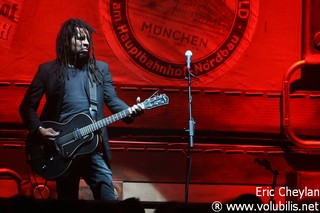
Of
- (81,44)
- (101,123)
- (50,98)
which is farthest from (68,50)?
(101,123)

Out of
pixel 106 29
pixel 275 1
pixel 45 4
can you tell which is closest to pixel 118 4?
pixel 106 29

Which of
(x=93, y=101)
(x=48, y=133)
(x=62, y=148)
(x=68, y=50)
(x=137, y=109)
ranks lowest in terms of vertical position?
(x=62, y=148)

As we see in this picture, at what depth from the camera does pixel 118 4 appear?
8523 millimetres

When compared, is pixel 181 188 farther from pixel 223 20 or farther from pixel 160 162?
pixel 223 20

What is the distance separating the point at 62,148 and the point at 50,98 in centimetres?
58

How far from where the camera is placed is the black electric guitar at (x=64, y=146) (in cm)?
690

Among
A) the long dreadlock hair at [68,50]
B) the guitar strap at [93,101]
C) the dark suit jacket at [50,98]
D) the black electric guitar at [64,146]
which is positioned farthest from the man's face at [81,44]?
the black electric guitar at [64,146]

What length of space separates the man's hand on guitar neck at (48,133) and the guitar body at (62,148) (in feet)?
0.13

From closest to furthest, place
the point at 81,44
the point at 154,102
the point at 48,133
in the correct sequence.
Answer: the point at 48,133, the point at 81,44, the point at 154,102

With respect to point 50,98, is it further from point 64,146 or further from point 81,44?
point 81,44

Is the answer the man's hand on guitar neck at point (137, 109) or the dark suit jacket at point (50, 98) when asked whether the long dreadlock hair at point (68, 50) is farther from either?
the man's hand on guitar neck at point (137, 109)

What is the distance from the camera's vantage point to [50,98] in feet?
23.2

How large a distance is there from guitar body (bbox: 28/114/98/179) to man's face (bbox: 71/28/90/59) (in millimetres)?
717

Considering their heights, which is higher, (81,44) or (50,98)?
(81,44)
